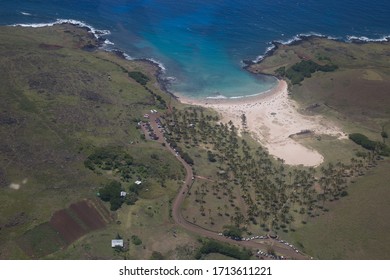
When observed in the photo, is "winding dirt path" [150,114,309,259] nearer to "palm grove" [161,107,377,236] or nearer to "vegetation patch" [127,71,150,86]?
"palm grove" [161,107,377,236]

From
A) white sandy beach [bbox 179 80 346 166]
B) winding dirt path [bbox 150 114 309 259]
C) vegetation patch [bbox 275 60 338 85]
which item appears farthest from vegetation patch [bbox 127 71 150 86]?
winding dirt path [bbox 150 114 309 259]

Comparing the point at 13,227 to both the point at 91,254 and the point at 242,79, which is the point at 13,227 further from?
the point at 242,79

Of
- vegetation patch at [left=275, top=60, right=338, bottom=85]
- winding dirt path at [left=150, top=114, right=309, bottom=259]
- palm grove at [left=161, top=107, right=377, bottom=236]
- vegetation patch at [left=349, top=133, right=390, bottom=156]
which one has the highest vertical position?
vegetation patch at [left=275, top=60, right=338, bottom=85]

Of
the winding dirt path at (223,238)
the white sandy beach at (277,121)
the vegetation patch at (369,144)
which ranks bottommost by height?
the winding dirt path at (223,238)

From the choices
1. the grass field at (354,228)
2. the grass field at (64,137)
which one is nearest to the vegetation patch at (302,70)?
the grass field at (64,137)

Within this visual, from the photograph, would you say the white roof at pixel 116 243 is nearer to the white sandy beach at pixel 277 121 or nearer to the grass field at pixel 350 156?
the grass field at pixel 350 156

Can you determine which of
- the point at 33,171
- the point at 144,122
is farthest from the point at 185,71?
the point at 33,171
